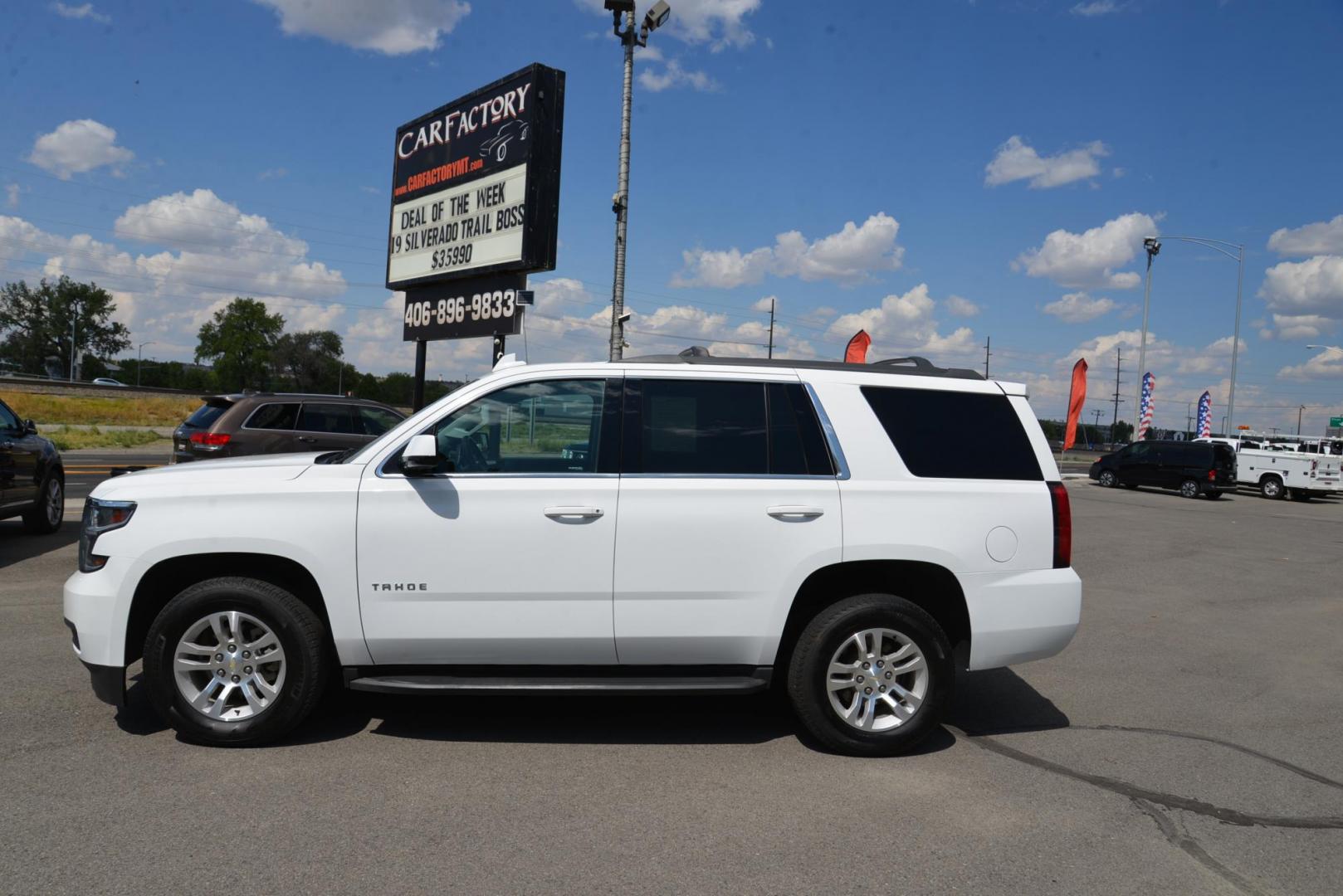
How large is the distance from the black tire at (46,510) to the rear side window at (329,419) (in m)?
2.87

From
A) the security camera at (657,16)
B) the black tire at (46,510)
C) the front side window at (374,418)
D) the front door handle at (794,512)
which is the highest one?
the security camera at (657,16)

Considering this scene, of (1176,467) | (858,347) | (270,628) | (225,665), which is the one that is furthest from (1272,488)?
(225,665)

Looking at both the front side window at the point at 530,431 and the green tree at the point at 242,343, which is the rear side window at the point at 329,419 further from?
the green tree at the point at 242,343

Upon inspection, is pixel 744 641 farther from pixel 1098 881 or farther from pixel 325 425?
pixel 325 425

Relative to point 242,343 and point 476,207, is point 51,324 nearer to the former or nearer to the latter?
point 242,343

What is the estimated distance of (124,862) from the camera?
3.37m

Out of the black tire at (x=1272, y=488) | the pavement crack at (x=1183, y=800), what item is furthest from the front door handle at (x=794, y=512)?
the black tire at (x=1272, y=488)

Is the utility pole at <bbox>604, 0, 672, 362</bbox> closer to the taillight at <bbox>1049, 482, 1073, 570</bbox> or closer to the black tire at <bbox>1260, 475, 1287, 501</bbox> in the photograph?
the taillight at <bbox>1049, 482, 1073, 570</bbox>

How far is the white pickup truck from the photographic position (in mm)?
29078

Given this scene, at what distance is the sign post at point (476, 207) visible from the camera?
1616 centimetres

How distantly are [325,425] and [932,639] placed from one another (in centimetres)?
1039

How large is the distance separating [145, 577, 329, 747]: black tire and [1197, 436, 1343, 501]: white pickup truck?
31.9m

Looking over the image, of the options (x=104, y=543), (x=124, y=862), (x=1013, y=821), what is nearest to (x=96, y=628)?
(x=104, y=543)

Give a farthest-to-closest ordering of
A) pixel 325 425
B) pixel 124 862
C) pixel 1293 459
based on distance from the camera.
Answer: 1. pixel 1293 459
2. pixel 325 425
3. pixel 124 862
